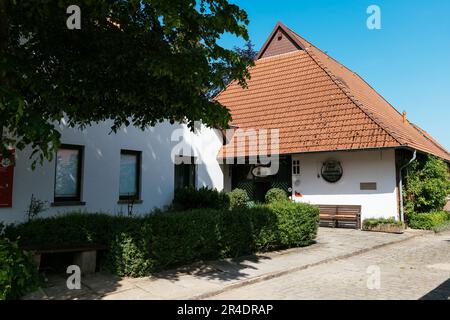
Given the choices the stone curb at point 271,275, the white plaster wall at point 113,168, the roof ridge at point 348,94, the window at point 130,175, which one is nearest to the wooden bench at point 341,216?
the roof ridge at point 348,94

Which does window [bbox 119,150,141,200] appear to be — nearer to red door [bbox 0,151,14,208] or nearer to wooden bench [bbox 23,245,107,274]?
red door [bbox 0,151,14,208]

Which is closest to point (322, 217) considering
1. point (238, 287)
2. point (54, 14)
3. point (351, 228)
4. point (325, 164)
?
point (351, 228)

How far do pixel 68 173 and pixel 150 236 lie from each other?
16.4 ft

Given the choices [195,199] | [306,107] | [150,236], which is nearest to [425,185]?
[306,107]

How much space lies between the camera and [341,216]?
15555 millimetres

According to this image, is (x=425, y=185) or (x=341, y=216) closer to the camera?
(x=341, y=216)

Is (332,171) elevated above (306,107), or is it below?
below

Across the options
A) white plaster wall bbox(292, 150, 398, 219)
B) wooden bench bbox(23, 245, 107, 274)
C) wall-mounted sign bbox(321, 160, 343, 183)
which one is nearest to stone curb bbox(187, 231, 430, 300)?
wooden bench bbox(23, 245, 107, 274)

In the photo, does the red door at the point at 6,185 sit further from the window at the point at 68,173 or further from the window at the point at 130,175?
the window at the point at 130,175

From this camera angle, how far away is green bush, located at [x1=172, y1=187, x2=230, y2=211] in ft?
43.1

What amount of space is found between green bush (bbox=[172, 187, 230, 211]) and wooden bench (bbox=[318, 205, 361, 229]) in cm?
507

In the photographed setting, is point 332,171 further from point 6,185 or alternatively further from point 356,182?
point 6,185

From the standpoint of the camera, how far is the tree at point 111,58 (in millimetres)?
5023

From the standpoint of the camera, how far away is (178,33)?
624 centimetres
